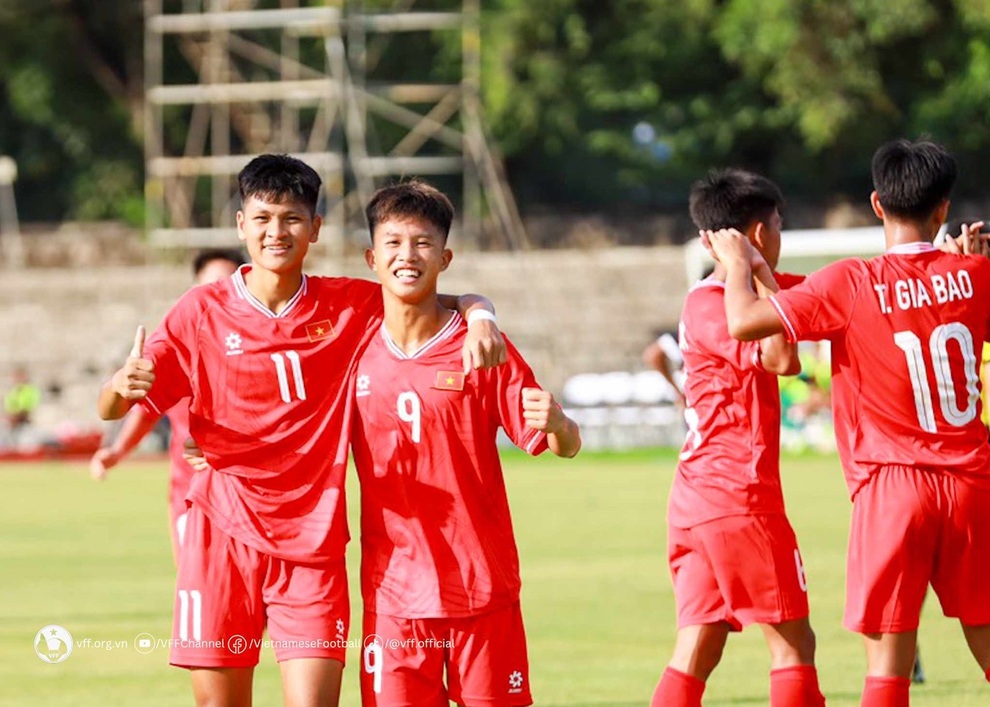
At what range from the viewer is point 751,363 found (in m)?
6.81

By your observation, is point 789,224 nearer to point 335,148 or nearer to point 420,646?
point 335,148

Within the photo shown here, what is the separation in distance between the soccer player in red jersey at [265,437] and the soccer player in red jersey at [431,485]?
0.13 meters

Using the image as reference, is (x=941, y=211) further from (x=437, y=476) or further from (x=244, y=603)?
(x=244, y=603)

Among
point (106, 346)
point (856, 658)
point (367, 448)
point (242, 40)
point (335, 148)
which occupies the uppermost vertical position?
point (242, 40)

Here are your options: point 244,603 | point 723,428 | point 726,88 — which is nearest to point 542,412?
point 723,428

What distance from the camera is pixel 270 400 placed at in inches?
255

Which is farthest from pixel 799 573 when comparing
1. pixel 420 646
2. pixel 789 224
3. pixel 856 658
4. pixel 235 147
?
pixel 235 147

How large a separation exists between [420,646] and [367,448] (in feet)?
2.23

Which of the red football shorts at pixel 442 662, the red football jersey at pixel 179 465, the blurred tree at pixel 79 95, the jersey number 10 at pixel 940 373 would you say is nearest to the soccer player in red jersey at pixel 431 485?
the red football shorts at pixel 442 662

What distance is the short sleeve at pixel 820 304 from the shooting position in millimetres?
6355

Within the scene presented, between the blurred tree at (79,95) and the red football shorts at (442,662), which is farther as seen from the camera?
the blurred tree at (79,95)

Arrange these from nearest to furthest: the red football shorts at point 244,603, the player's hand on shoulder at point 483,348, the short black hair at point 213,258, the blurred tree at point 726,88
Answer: the player's hand on shoulder at point 483,348
the red football shorts at point 244,603
the short black hair at point 213,258
the blurred tree at point 726,88

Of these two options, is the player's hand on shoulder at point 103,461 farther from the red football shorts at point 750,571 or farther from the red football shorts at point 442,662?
the red football shorts at point 750,571

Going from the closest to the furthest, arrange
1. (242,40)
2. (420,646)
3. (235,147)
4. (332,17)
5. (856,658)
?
(420,646) < (856,658) < (332,17) < (242,40) < (235,147)
